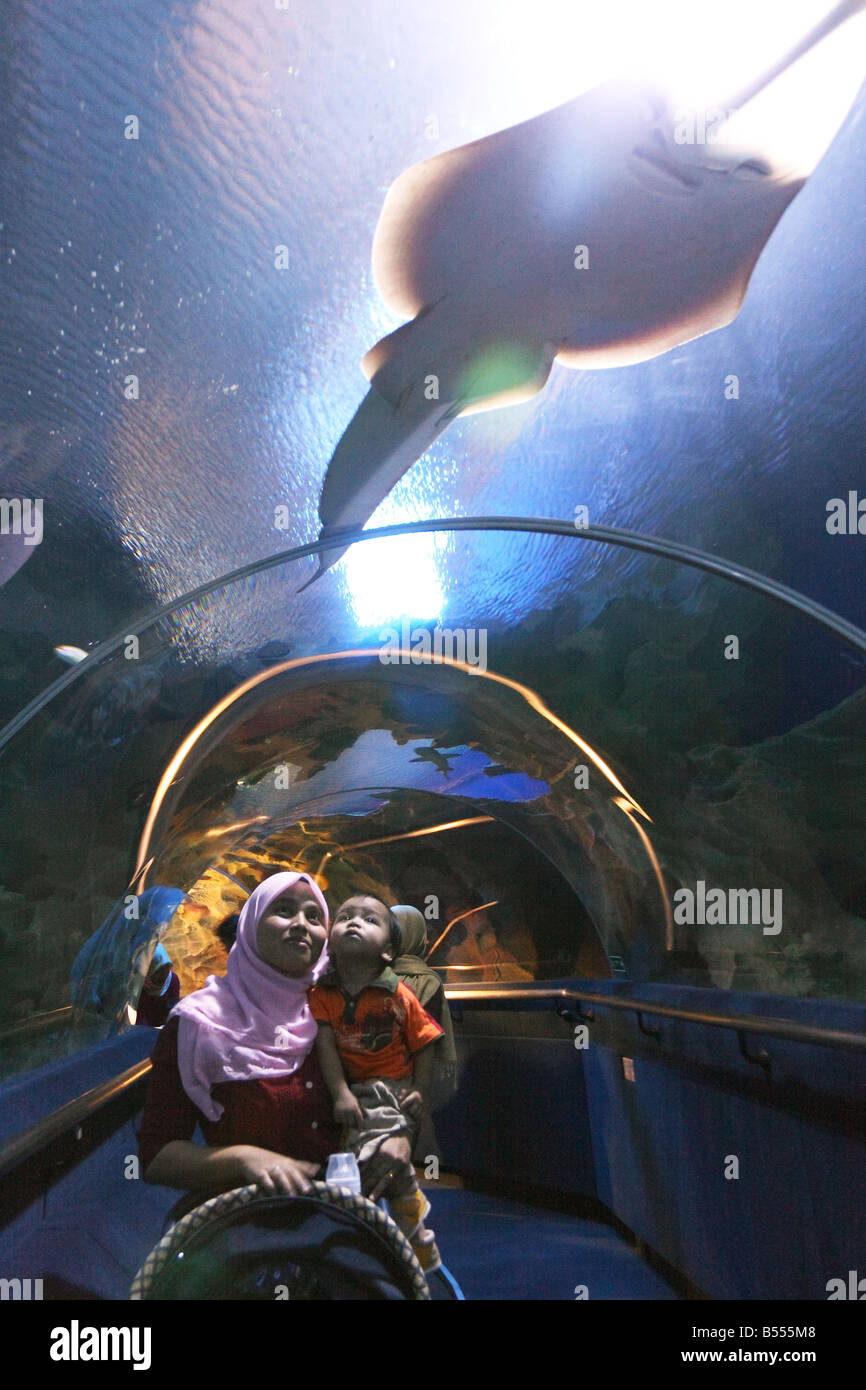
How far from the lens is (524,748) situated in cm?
698

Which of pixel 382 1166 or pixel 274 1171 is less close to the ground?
pixel 274 1171

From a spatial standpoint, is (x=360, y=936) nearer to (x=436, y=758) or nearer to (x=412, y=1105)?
(x=412, y=1105)

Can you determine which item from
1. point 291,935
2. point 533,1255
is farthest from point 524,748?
point 291,935

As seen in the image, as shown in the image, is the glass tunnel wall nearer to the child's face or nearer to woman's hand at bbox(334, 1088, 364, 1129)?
the child's face

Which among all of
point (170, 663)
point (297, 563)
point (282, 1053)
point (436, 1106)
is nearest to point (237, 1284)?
point (282, 1053)

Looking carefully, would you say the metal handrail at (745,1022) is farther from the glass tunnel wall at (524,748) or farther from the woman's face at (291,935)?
the woman's face at (291,935)

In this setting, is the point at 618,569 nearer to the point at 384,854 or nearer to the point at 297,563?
the point at 297,563

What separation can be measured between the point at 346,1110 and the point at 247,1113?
0.32m

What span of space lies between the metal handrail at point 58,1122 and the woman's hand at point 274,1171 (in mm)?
Answer: 563

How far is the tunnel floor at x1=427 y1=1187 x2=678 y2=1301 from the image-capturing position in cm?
418

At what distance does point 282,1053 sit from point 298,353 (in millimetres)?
2357

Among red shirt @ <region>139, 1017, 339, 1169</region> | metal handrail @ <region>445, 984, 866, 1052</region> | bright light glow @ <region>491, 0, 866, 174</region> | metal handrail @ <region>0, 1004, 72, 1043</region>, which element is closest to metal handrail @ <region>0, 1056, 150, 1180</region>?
red shirt @ <region>139, 1017, 339, 1169</region>

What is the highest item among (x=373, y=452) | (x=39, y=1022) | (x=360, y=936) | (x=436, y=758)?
(x=373, y=452)

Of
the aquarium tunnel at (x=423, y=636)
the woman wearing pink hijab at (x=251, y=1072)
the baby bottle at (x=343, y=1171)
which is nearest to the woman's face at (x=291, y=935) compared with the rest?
the woman wearing pink hijab at (x=251, y=1072)
